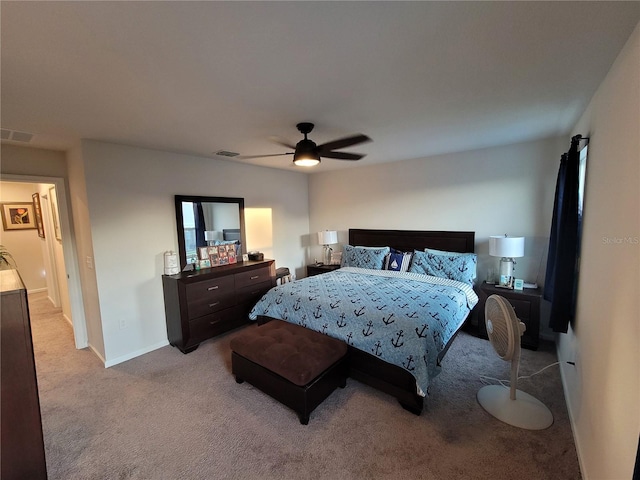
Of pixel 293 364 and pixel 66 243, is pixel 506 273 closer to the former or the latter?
pixel 293 364

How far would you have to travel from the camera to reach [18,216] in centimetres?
542

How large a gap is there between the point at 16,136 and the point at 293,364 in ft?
11.0

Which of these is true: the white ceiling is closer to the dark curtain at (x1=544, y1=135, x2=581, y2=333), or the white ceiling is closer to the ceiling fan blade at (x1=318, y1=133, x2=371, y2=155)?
the ceiling fan blade at (x1=318, y1=133, x2=371, y2=155)

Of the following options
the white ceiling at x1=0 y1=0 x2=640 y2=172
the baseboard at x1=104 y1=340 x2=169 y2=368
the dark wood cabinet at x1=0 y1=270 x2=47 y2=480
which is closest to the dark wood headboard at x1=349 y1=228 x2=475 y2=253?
→ the white ceiling at x1=0 y1=0 x2=640 y2=172

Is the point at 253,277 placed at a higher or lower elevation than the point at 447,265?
lower

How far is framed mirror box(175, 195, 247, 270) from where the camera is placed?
356 cm

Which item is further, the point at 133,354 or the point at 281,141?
the point at 133,354

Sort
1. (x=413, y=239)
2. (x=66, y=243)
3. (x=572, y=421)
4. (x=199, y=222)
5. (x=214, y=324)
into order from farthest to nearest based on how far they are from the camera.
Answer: (x=413, y=239) < (x=199, y=222) < (x=214, y=324) < (x=66, y=243) < (x=572, y=421)

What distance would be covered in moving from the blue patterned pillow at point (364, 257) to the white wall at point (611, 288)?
2.41 metres

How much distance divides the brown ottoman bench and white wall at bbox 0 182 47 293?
5524mm

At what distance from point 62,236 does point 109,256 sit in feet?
2.85

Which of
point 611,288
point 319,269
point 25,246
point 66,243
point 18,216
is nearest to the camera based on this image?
point 611,288

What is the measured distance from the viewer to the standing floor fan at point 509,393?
201cm

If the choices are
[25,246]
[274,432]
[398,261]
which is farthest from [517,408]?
[25,246]
